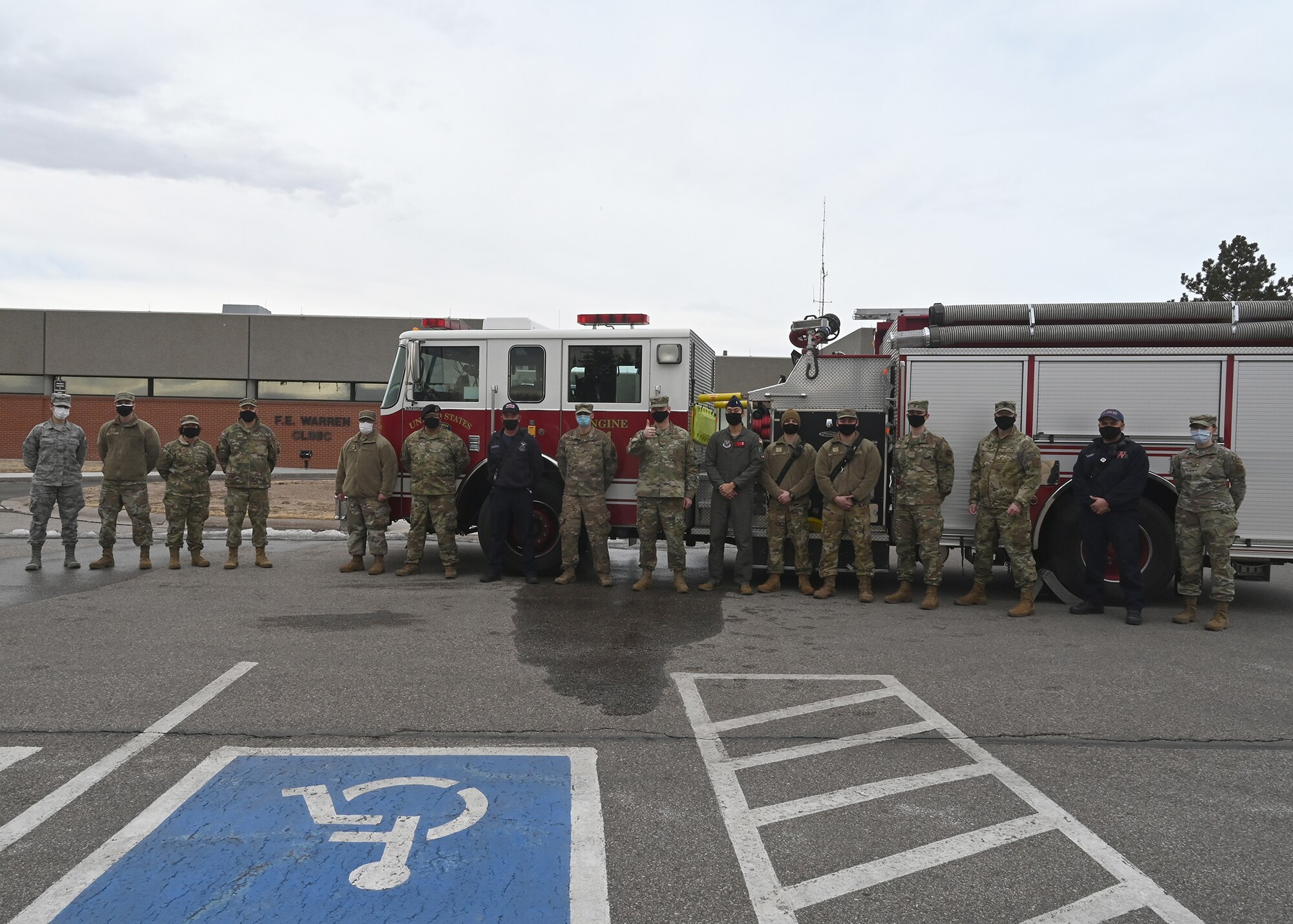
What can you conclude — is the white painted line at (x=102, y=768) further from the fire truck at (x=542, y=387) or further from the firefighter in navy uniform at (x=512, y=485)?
the fire truck at (x=542, y=387)

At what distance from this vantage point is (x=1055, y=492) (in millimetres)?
8094

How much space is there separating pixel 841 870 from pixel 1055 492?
235 inches

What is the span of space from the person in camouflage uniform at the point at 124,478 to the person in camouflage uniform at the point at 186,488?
21cm

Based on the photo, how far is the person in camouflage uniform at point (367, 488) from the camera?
29.9 ft

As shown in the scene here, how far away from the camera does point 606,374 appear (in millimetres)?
8922

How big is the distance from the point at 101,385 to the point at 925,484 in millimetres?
34113

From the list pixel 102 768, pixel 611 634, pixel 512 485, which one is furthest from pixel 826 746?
pixel 512 485

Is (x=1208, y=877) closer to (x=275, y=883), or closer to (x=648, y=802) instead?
(x=648, y=802)

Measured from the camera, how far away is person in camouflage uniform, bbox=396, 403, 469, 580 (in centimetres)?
883

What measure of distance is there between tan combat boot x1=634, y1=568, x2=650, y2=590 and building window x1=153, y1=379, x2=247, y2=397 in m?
28.5

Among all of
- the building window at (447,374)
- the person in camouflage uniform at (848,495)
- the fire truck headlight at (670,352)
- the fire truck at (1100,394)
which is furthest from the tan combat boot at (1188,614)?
the building window at (447,374)

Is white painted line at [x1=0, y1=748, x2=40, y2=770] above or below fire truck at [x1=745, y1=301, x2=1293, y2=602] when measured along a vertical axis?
below

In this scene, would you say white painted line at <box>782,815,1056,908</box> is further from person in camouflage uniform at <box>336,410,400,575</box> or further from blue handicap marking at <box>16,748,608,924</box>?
person in camouflage uniform at <box>336,410,400,575</box>

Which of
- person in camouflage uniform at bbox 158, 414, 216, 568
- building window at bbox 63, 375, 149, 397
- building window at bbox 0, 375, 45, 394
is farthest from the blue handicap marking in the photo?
building window at bbox 0, 375, 45, 394
